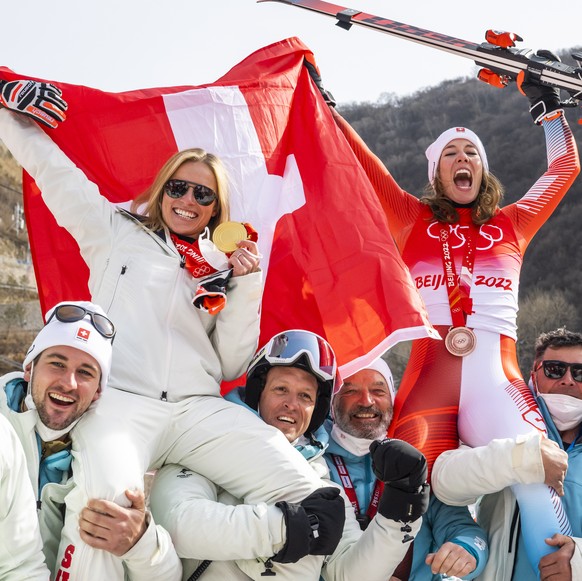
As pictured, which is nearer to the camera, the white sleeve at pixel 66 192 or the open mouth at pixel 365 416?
the white sleeve at pixel 66 192

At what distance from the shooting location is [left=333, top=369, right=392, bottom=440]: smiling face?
4738 millimetres

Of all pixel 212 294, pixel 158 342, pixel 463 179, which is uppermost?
pixel 463 179

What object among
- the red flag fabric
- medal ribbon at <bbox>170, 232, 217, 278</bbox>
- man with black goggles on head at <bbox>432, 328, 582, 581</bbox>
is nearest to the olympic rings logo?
the red flag fabric

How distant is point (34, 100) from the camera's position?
15.6ft

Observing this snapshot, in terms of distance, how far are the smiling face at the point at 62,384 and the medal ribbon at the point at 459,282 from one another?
2.19m

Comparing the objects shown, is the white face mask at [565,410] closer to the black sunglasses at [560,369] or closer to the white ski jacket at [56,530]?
the black sunglasses at [560,369]

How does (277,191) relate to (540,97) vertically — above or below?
below

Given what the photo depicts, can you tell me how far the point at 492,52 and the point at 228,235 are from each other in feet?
9.22

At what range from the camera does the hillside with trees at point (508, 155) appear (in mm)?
38781

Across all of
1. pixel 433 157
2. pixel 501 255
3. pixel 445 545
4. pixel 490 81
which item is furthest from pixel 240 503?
pixel 490 81

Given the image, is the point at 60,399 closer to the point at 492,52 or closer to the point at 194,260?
the point at 194,260

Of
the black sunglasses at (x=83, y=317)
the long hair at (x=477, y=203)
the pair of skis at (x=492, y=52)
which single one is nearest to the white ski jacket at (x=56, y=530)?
the black sunglasses at (x=83, y=317)

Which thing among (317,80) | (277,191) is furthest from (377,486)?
→ (317,80)

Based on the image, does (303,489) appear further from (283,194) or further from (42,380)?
(283,194)
